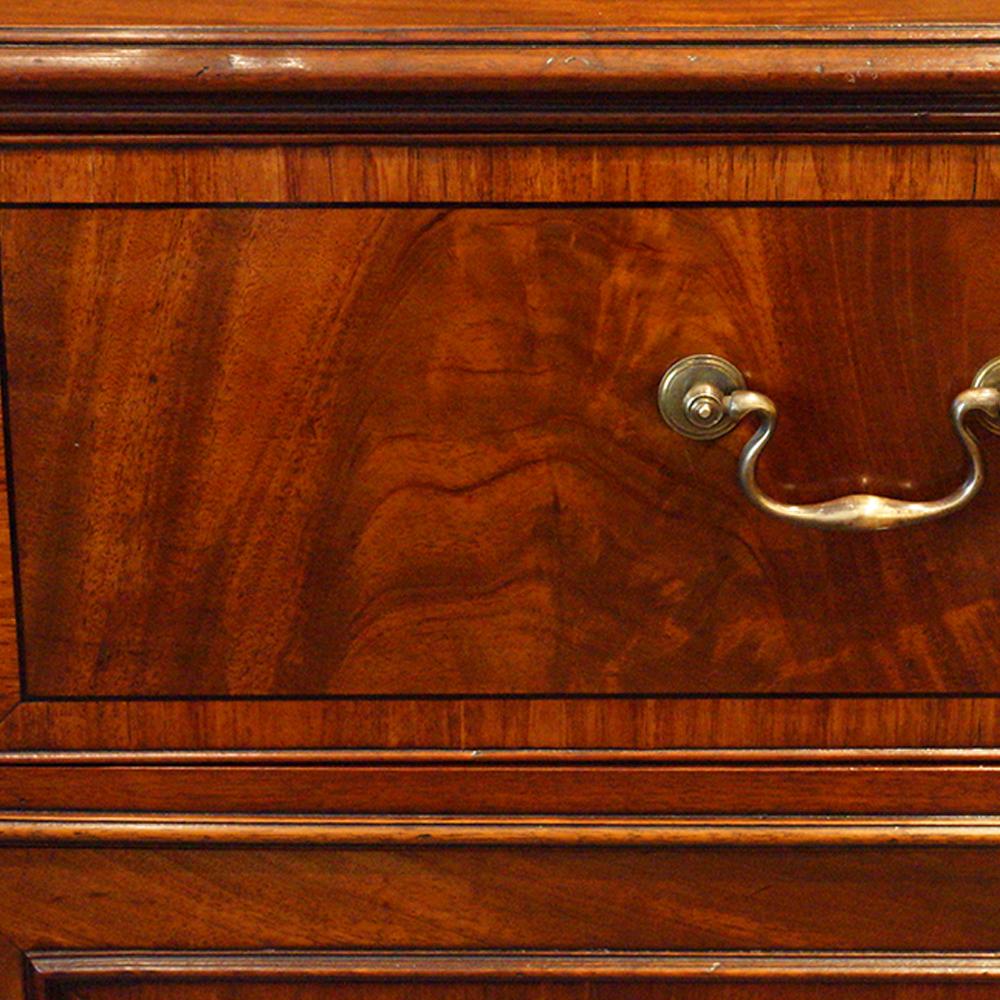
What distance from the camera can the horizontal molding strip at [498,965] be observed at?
408 millimetres

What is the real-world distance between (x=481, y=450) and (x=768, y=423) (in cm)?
8

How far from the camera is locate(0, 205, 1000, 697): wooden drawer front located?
36 centimetres

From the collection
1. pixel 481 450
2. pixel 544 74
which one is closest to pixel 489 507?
pixel 481 450

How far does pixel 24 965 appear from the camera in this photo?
1.35 ft

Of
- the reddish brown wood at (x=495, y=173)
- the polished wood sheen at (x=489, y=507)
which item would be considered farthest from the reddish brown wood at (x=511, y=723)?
the reddish brown wood at (x=495, y=173)

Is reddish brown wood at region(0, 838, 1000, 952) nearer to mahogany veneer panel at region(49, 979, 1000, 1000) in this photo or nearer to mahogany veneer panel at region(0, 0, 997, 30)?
mahogany veneer panel at region(49, 979, 1000, 1000)

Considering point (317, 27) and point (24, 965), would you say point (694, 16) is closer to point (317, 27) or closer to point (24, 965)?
point (317, 27)

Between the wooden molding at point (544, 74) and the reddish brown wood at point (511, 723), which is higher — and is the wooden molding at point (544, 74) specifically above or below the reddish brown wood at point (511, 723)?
above

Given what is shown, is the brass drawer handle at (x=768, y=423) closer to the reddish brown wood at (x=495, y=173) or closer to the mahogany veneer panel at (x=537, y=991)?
the reddish brown wood at (x=495, y=173)

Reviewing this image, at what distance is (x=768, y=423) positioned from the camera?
349mm

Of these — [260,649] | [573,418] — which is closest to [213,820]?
[260,649]

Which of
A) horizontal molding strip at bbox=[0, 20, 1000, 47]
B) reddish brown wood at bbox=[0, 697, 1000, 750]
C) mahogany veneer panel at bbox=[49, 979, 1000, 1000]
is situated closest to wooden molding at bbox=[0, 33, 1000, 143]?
horizontal molding strip at bbox=[0, 20, 1000, 47]

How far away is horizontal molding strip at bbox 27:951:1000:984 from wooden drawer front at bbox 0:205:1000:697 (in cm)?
10

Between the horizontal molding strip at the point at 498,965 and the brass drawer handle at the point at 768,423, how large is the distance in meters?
0.16
